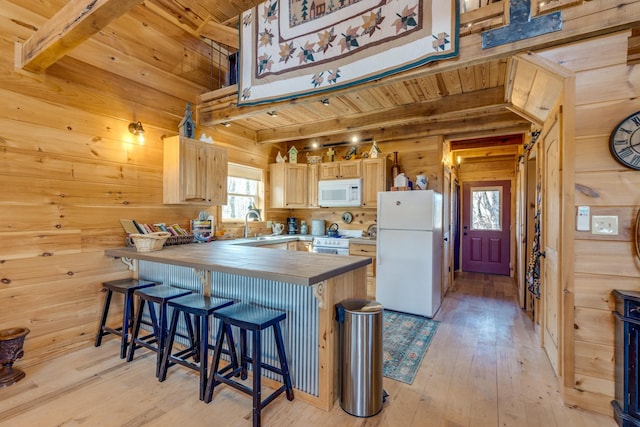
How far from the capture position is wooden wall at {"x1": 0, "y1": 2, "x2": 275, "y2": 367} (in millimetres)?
2330

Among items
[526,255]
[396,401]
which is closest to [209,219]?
[396,401]

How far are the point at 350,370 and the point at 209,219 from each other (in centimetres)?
262

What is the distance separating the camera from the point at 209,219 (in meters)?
3.73

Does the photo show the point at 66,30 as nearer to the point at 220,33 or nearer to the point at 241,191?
the point at 220,33

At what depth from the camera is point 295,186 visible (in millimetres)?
4953

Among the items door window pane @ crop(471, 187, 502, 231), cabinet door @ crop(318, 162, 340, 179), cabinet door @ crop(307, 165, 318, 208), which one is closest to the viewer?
cabinet door @ crop(318, 162, 340, 179)

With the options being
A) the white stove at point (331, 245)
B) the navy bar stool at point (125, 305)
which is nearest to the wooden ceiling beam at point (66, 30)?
the navy bar stool at point (125, 305)

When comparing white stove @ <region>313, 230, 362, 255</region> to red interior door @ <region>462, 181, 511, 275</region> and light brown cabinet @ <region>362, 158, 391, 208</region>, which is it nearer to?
light brown cabinet @ <region>362, 158, 391, 208</region>

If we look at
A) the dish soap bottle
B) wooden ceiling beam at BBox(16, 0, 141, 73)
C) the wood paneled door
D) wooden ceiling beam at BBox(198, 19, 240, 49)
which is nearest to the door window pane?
the dish soap bottle

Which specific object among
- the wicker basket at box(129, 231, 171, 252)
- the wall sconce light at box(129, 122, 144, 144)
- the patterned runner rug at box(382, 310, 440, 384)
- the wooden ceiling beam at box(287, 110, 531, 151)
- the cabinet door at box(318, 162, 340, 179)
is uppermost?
the wooden ceiling beam at box(287, 110, 531, 151)

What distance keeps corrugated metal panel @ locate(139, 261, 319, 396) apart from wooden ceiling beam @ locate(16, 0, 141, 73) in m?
1.95

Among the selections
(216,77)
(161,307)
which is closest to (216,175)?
(216,77)

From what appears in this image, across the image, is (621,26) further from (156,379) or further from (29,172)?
(29,172)

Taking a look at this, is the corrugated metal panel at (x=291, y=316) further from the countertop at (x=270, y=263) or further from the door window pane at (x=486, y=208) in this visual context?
the door window pane at (x=486, y=208)
